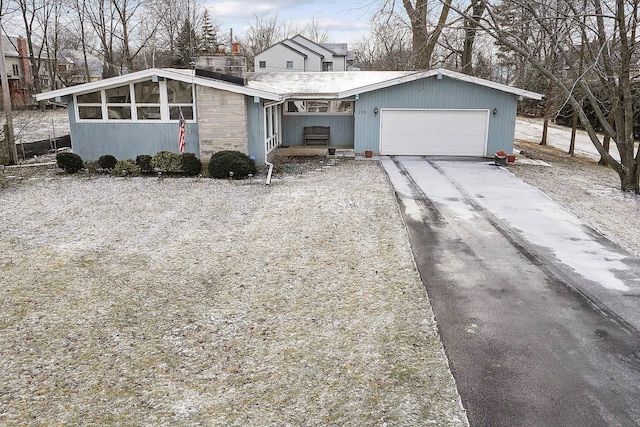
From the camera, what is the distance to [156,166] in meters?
15.4

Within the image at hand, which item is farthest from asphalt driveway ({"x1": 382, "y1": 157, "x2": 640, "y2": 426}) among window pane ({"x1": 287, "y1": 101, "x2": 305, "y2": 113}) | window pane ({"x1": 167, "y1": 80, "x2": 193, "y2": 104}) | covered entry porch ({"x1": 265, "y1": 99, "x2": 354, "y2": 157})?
window pane ({"x1": 287, "y1": 101, "x2": 305, "y2": 113})

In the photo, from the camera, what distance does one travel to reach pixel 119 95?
53.2 ft

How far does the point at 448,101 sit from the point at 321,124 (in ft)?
16.5

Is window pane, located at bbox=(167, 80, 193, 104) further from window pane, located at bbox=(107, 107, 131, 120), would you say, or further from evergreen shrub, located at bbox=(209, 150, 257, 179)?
evergreen shrub, located at bbox=(209, 150, 257, 179)

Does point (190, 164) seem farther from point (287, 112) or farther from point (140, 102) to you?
point (287, 112)

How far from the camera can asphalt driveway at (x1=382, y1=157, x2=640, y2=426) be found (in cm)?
462

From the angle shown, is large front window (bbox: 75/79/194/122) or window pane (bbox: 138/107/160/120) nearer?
large front window (bbox: 75/79/194/122)

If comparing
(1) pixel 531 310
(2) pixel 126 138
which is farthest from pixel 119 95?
(1) pixel 531 310

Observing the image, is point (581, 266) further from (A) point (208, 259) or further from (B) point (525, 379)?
(A) point (208, 259)

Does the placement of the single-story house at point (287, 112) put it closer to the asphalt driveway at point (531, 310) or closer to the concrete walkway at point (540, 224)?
the concrete walkway at point (540, 224)

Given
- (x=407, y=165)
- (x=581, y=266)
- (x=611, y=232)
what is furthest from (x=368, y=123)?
(x=581, y=266)

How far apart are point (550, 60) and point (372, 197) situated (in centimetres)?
1236

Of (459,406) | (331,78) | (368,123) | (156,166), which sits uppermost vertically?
(331,78)

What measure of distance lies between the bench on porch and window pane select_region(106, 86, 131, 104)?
6984 mm
